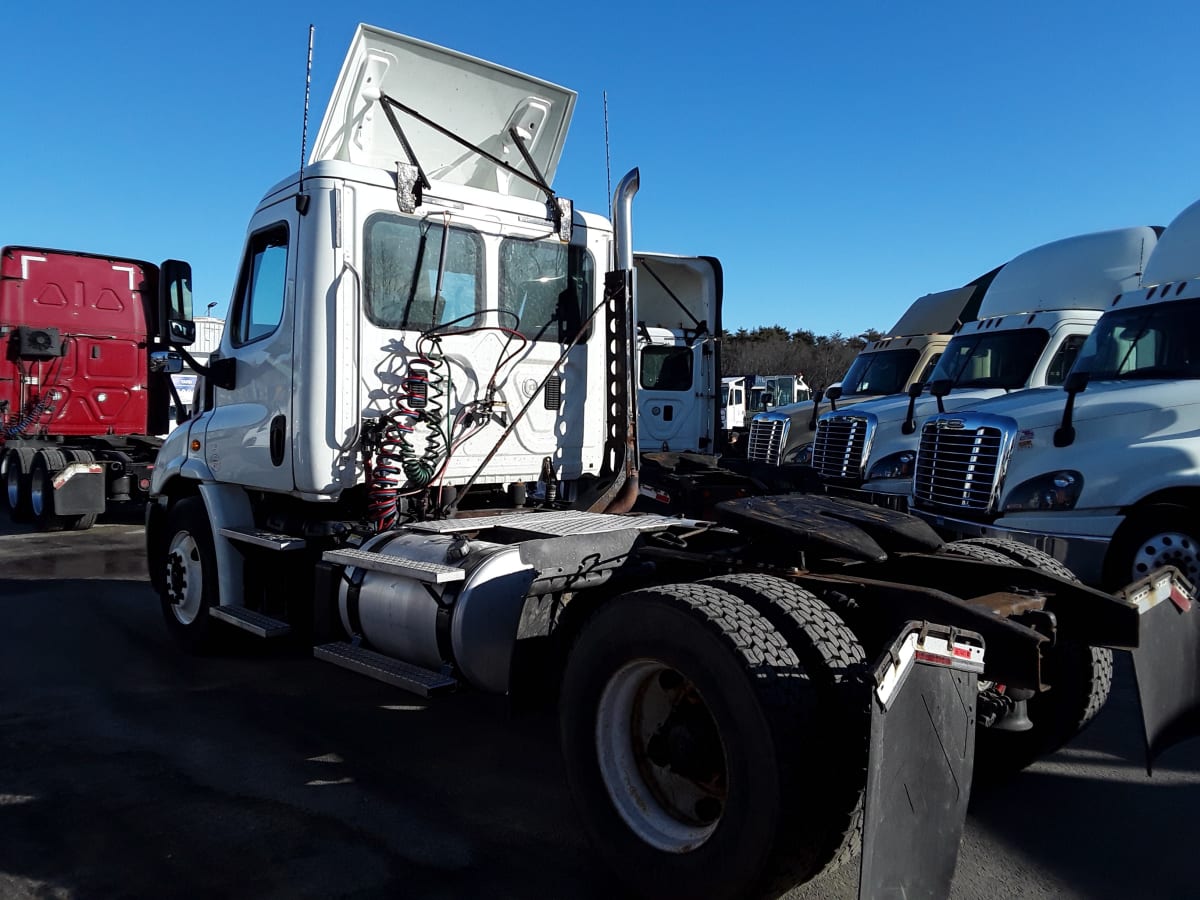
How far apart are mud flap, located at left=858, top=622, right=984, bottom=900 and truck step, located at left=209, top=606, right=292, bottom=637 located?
147 inches

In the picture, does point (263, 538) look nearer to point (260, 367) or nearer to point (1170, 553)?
point (260, 367)

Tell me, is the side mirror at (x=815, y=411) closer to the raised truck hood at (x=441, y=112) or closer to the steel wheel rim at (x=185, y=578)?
the raised truck hood at (x=441, y=112)

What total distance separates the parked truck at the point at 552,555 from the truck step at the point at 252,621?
0.11 feet

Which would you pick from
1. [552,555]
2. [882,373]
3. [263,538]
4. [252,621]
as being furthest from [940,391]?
[252,621]

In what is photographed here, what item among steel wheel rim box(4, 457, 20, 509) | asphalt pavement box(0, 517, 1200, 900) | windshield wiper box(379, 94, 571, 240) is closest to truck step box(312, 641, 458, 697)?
asphalt pavement box(0, 517, 1200, 900)

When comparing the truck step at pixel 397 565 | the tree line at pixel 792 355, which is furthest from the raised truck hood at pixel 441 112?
the tree line at pixel 792 355

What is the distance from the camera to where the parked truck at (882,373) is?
12.3 m

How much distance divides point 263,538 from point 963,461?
5.38 m

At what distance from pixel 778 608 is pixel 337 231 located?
3.32 meters

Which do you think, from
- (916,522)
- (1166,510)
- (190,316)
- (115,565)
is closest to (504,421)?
(190,316)

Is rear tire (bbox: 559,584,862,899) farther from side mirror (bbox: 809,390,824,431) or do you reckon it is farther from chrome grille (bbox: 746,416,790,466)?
chrome grille (bbox: 746,416,790,466)

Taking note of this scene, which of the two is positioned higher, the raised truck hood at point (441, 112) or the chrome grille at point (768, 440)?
the raised truck hood at point (441, 112)

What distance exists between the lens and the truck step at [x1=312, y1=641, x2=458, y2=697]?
165 inches

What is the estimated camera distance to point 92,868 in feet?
11.5
